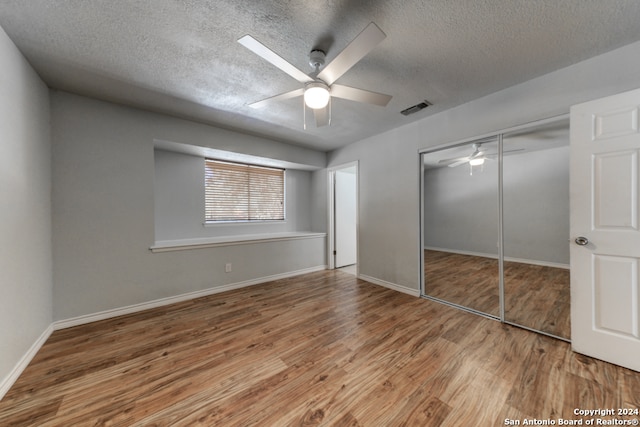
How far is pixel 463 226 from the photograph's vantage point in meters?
3.09

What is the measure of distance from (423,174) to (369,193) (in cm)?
90

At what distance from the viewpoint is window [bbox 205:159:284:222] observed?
3.69 metres

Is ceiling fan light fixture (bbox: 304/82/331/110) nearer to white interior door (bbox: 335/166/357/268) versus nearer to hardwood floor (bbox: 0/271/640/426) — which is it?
hardwood floor (bbox: 0/271/640/426)

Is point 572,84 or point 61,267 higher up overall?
point 572,84

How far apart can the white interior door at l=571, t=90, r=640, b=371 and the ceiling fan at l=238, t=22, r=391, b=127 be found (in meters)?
1.66

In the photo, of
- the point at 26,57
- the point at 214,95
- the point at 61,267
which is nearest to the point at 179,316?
the point at 61,267

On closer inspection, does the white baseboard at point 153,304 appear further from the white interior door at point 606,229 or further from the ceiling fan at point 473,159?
the white interior door at point 606,229

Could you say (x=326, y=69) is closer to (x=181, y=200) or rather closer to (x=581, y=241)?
(x=581, y=241)

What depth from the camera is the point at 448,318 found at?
2.42 metres

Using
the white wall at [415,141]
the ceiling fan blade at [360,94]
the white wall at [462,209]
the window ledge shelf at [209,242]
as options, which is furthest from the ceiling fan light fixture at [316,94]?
the window ledge shelf at [209,242]

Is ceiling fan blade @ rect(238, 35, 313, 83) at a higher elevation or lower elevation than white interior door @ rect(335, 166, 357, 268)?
higher

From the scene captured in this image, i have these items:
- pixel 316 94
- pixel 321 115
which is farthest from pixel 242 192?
pixel 316 94

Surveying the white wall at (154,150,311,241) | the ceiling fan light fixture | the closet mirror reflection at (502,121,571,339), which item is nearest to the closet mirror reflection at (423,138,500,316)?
the closet mirror reflection at (502,121,571,339)

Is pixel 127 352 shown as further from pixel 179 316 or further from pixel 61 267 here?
pixel 61 267
